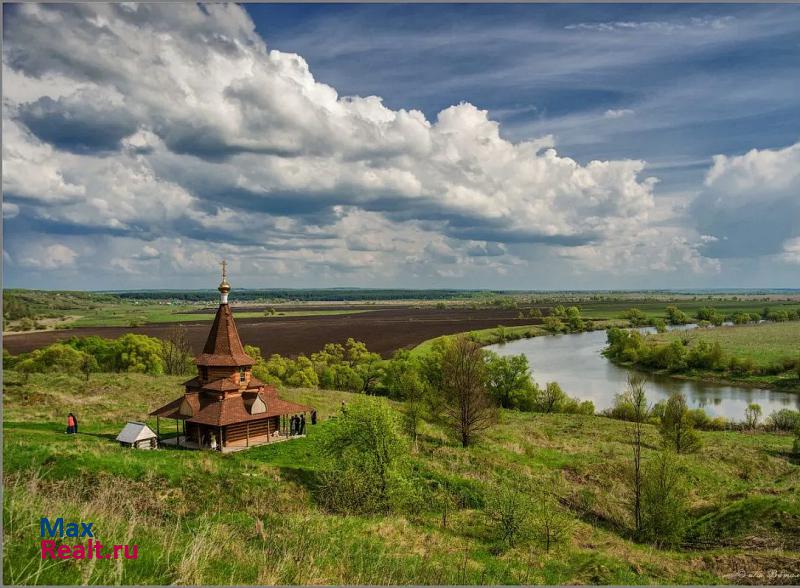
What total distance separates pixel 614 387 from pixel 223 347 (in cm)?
5713

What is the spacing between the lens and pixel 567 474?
90.8 ft

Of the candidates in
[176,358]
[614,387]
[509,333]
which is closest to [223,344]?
[176,358]

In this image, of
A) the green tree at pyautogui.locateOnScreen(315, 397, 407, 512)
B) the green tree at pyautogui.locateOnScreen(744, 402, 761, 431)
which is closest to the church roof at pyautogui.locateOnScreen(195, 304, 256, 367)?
the green tree at pyautogui.locateOnScreen(315, 397, 407, 512)

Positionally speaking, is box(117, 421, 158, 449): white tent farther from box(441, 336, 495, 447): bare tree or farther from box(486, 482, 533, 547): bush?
box(441, 336, 495, 447): bare tree

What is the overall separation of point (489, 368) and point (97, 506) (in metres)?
45.7

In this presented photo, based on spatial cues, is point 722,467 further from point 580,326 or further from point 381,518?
point 580,326

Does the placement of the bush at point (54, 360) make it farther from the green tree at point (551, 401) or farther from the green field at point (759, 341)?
the green field at point (759, 341)

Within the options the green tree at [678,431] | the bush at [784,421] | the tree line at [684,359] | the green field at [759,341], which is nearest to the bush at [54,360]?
the green tree at [678,431]

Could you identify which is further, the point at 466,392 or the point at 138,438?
the point at 466,392

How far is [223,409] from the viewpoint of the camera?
23.9 meters

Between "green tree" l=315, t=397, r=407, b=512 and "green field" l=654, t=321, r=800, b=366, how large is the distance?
7927cm

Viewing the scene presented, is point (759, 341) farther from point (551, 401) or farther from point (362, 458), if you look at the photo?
point (362, 458)

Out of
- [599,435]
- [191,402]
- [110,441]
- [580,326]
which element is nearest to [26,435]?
[110,441]

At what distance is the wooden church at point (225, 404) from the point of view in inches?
942
